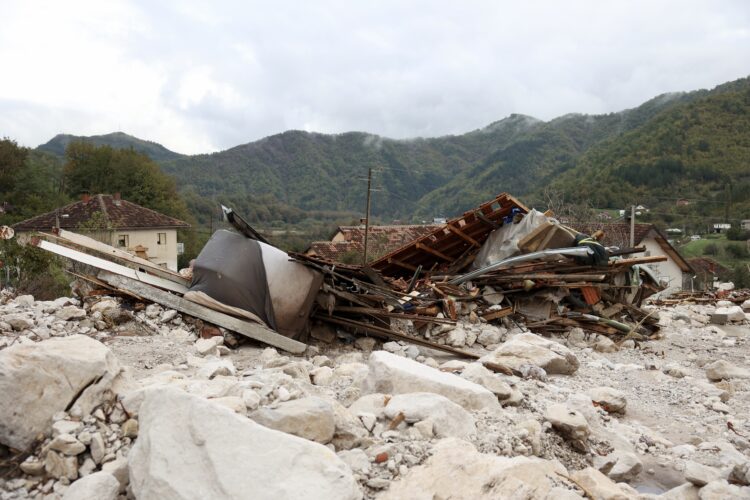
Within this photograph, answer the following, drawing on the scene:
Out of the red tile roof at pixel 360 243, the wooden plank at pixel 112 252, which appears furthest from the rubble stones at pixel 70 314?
the red tile roof at pixel 360 243

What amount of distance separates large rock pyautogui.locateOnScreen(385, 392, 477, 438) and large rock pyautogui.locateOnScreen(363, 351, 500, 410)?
34cm

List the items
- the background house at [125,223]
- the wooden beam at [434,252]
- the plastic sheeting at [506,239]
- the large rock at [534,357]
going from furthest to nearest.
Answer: the background house at [125,223] < the wooden beam at [434,252] < the plastic sheeting at [506,239] < the large rock at [534,357]

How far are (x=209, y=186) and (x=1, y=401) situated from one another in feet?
230

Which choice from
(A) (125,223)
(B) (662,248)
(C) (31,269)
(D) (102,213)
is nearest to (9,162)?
(A) (125,223)

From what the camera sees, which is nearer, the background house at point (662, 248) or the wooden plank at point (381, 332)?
the wooden plank at point (381, 332)

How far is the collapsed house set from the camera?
706 centimetres

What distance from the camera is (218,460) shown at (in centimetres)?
246

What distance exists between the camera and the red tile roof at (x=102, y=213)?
28922 millimetres

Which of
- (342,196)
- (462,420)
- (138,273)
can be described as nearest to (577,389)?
(462,420)

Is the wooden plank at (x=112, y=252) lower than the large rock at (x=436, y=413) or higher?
higher

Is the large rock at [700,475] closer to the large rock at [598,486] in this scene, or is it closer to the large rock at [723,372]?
the large rock at [598,486]

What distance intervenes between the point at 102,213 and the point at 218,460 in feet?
95.5

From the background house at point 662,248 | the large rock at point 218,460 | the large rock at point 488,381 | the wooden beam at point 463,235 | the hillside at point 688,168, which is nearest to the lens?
the large rock at point 218,460

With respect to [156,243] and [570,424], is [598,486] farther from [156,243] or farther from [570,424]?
[156,243]
